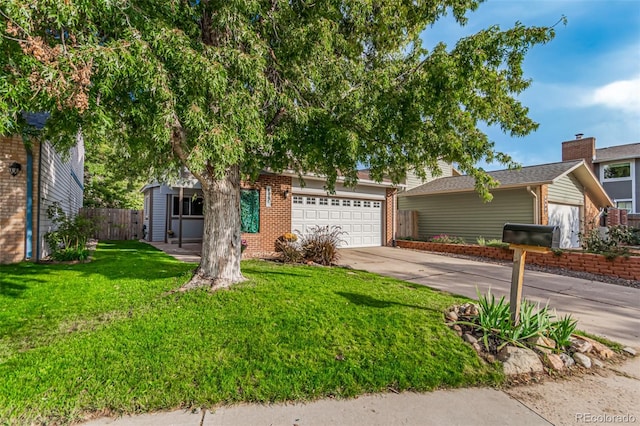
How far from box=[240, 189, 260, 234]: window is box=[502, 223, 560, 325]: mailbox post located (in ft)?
25.6

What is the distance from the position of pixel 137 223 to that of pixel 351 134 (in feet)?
51.2

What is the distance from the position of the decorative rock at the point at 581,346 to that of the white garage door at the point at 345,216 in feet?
28.2

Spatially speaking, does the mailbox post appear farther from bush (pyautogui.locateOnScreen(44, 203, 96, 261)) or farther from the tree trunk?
bush (pyautogui.locateOnScreen(44, 203, 96, 261))

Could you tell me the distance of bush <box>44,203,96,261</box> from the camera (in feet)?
25.6

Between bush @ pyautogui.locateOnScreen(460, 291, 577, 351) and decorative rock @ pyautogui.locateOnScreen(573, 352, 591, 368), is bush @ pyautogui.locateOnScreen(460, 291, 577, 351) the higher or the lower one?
the higher one

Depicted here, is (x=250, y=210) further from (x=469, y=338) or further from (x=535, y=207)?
(x=535, y=207)

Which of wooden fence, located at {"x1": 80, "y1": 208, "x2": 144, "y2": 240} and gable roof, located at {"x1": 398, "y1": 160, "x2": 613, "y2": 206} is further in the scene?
wooden fence, located at {"x1": 80, "y1": 208, "x2": 144, "y2": 240}

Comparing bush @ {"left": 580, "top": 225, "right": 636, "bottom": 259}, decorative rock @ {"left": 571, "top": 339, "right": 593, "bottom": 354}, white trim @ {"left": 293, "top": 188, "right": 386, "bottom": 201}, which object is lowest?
decorative rock @ {"left": 571, "top": 339, "right": 593, "bottom": 354}

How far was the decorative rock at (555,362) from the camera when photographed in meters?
3.21

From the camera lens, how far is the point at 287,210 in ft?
35.6

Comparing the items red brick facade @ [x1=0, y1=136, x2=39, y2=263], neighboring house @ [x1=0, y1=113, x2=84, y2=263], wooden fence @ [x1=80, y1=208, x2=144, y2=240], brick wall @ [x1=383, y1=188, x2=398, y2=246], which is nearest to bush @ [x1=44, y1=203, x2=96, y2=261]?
neighboring house @ [x1=0, y1=113, x2=84, y2=263]

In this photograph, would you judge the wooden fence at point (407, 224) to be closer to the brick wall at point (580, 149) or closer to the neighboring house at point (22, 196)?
the brick wall at point (580, 149)

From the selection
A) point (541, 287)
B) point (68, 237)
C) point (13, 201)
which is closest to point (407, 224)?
point (541, 287)

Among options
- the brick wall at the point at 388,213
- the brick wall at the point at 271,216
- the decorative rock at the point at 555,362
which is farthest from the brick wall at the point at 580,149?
the decorative rock at the point at 555,362
